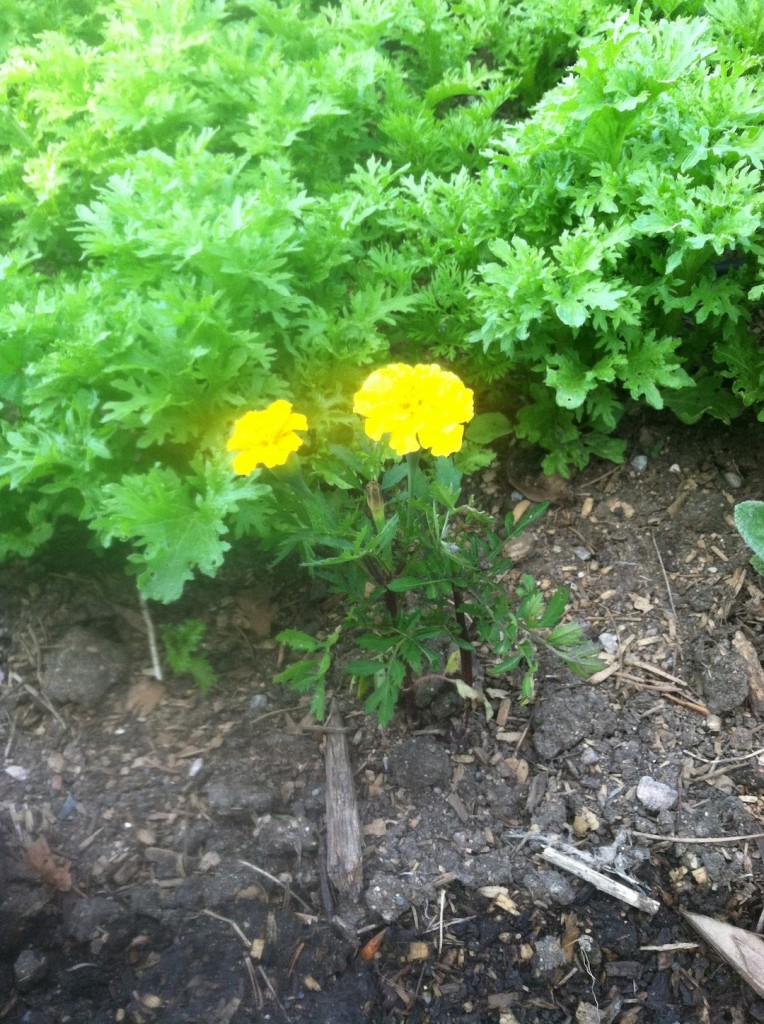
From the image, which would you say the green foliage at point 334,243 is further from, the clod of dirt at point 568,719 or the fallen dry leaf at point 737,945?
the fallen dry leaf at point 737,945

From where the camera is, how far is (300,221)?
2693mm

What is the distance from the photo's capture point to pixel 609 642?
94.7 inches

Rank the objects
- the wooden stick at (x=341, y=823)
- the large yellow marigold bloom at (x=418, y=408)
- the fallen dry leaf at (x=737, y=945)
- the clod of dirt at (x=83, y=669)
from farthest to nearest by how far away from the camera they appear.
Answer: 1. the clod of dirt at (x=83, y=669)
2. the wooden stick at (x=341, y=823)
3. the fallen dry leaf at (x=737, y=945)
4. the large yellow marigold bloom at (x=418, y=408)

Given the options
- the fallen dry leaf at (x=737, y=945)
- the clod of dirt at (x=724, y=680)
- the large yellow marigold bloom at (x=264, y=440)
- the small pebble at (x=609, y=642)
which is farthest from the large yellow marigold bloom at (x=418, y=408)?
the fallen dry leaf at (x=737, y=945)

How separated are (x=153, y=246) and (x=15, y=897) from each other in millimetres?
1660

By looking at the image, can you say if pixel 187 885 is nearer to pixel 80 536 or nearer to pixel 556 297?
pixel 80 536

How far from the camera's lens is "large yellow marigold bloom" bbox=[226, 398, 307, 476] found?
1.72 meters

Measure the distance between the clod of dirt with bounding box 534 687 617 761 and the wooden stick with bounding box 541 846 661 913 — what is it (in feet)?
0.90

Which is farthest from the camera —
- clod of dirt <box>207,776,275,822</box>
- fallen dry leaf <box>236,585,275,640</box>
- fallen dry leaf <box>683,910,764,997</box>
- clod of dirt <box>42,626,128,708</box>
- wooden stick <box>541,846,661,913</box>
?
fallen dry leaf <box>236,585,275,640</box>

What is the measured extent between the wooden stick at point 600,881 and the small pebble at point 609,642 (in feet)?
2.05

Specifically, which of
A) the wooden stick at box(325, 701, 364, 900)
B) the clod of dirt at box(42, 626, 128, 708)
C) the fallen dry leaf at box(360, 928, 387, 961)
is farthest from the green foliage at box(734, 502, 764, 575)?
the clod of dirt at box(42, 626, 128, 708)

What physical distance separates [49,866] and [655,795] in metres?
1.51

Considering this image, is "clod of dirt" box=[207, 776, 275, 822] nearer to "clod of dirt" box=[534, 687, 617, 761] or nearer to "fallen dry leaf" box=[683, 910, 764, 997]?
"clod of dirt" box=[534, 687, 617, 761]

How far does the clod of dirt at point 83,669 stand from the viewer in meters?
2.37
